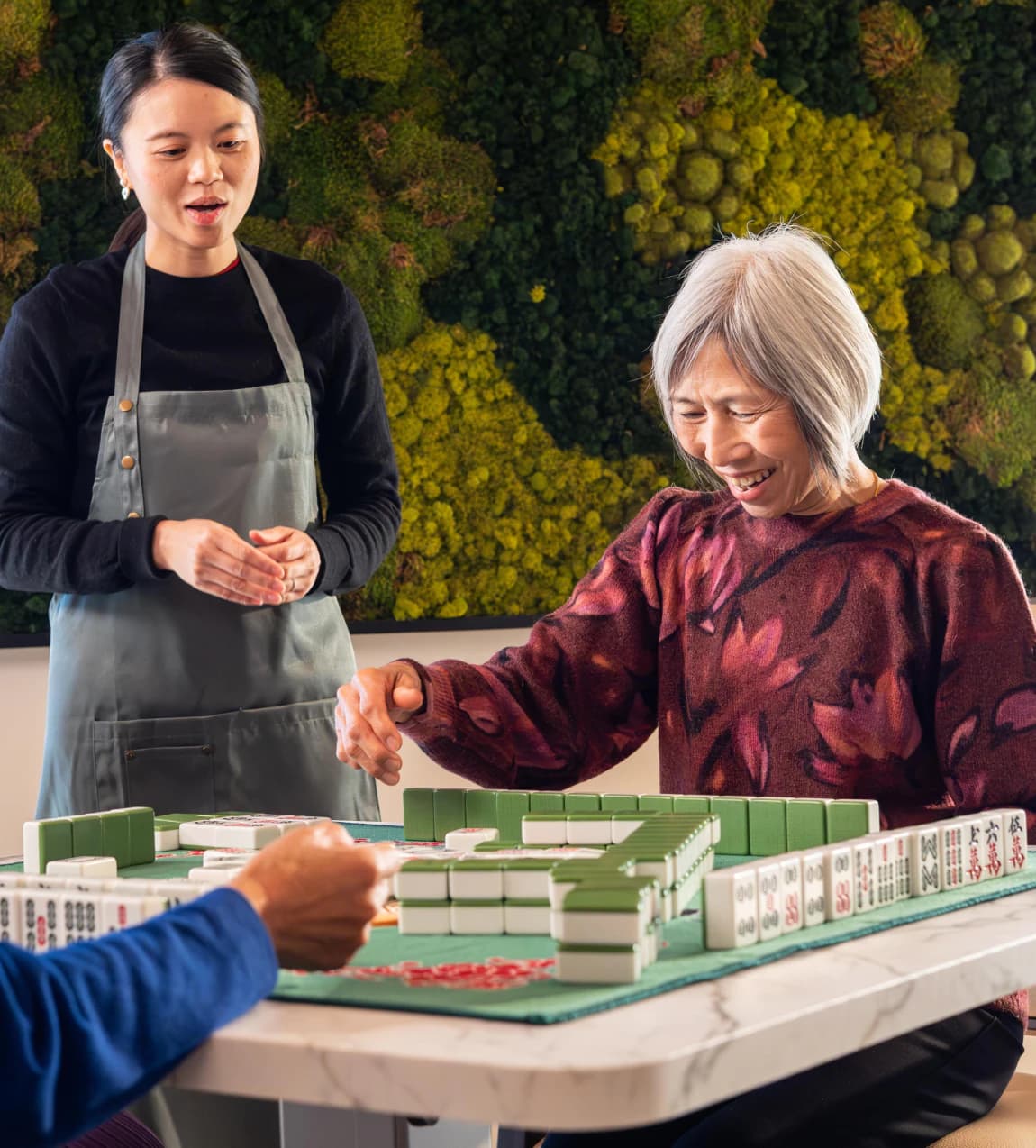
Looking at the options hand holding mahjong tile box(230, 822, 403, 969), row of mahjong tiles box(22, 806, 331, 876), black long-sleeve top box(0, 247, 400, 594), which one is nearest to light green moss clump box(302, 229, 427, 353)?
black long-sleeve top box(0, 247, 400, 594)

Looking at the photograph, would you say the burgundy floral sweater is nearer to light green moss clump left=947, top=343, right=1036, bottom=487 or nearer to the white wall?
the white wall

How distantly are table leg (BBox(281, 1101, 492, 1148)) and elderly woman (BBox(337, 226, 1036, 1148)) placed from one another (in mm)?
607

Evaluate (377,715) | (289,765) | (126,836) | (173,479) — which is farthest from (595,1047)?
(173,479)

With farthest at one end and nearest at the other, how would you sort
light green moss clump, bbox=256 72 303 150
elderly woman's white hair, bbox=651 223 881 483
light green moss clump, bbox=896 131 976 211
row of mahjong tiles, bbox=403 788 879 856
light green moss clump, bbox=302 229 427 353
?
1. light green moss clump, bbox=896 131 976 211
2. light green moss clump, bbox=302 229 427 353
3. light green moss clump, bbox=256 72 303 150
4. elderly woman's white hair, bbox=651 223 881 483
5. row of mahjong tiles, bbox=403 788 879 856

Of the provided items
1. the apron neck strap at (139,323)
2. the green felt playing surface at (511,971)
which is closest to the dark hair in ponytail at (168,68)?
the apron neck strap at (139,323)

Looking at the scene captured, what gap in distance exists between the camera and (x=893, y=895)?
1.46 meters

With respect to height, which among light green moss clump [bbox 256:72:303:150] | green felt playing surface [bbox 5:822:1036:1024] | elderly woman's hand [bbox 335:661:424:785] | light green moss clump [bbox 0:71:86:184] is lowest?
green felt playing surface [bbox 5:822:1036:1024]

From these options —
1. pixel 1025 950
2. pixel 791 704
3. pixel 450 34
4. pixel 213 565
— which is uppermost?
pixel 450 34

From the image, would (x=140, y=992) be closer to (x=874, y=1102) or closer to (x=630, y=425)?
Answer: (x=874, y=1102)

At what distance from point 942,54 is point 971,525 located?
2799 mm

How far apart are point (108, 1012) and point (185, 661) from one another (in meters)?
1.58

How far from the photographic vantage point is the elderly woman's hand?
200 cm

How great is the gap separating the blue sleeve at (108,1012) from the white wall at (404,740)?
236 cm

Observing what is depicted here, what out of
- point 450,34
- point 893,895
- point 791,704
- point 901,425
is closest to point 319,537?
point 791,704
